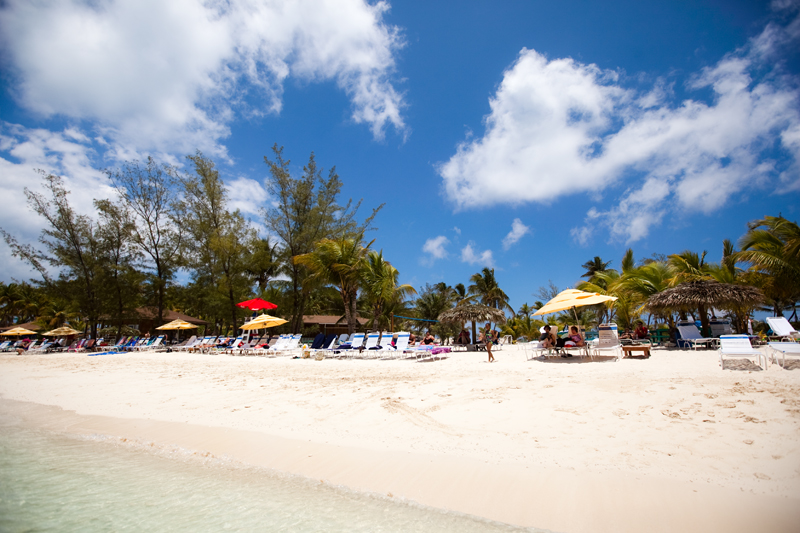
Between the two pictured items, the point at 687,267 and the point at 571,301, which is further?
the point at 687,267

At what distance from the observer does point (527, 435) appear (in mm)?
3760

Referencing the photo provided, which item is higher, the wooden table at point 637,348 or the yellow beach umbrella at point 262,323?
the yellow beach umbrella at point 262,323

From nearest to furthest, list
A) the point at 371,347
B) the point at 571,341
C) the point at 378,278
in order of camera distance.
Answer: the point at 571,341 < the point at 371,347 < the point at 378,278

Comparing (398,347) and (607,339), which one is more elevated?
(607,339)

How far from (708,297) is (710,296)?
0.24ft

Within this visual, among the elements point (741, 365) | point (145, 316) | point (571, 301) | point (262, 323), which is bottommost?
point (741, 365)

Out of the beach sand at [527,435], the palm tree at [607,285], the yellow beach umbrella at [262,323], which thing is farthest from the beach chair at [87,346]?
the palm tree at [607,285]

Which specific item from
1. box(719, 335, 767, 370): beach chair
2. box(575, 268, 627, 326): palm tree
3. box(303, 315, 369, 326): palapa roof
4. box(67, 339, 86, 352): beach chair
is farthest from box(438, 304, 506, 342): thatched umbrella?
box(67, 339, 86, 352): beach chair

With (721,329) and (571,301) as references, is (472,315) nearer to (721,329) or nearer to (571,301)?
(571,301)

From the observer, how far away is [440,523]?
8.30 ft

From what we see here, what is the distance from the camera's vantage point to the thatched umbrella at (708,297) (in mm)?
12102

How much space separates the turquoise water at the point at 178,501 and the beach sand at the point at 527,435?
19 cm

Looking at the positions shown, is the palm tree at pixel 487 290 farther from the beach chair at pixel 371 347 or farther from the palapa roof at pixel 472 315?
the beach chair at pixel 371 347

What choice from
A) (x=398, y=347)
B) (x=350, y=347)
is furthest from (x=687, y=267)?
(x=350, y=347)
